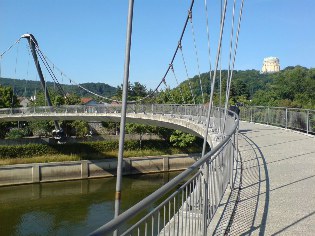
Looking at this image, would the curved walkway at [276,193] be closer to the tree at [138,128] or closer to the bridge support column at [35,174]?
the bridge support column at [35,174]

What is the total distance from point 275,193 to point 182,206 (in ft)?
10.3

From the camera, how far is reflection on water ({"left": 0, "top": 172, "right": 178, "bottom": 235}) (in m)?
18.9

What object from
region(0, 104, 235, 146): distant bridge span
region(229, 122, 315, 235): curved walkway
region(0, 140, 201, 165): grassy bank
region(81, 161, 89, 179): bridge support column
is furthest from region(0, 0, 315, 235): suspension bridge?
region(0, 140, 201, 165): grassy bank

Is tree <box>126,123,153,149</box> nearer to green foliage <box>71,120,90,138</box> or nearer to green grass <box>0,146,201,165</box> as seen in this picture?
green grass <box>0,146,201,165</box>

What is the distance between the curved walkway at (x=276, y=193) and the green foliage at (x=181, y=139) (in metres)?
24.7

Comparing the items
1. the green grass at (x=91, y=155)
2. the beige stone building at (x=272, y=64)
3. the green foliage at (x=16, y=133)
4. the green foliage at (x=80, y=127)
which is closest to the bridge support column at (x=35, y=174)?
the green grass at (x=91, y=155)

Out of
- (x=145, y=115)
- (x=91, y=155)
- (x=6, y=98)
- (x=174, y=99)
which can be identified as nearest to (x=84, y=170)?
(x=91, y=155)

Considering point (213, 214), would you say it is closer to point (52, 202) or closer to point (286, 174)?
point (286, 174)

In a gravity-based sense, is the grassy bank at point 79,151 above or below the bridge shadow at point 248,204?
below

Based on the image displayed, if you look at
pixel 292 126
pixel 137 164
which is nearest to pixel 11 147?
pixel 137 164

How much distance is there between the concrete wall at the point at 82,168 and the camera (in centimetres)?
2939

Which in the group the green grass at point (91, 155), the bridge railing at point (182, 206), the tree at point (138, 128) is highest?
the bridge railing at point (182, 206)

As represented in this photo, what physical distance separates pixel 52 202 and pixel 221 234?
21619mm

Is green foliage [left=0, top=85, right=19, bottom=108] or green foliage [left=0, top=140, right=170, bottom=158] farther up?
green foliage [left=0, top=85, right=19, bottom=108]
